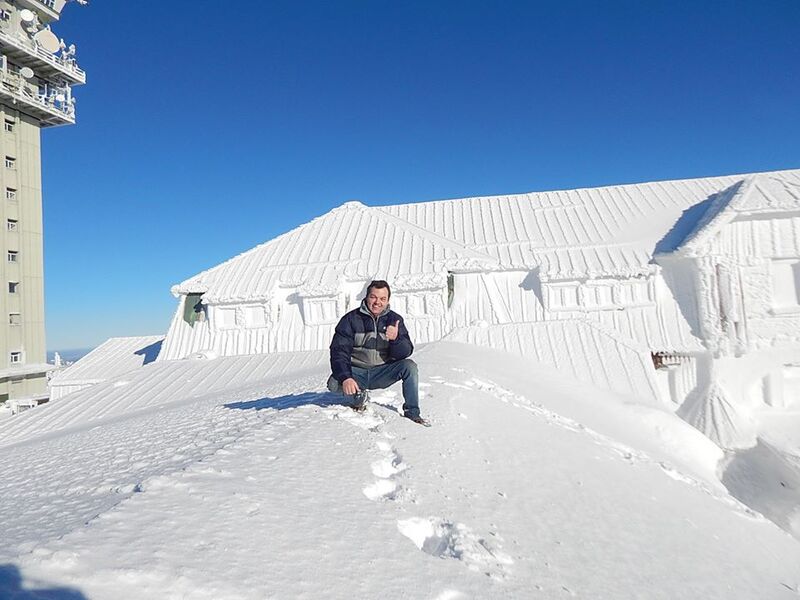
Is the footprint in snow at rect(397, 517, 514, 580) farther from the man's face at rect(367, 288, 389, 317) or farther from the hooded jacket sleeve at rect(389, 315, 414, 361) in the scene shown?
the man's face at rect(367, 288, 389, 317)

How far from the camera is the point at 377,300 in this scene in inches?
210

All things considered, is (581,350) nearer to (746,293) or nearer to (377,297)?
(746,293)

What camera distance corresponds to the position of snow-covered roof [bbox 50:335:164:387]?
20672 mm

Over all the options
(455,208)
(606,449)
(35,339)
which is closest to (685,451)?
(606,449)

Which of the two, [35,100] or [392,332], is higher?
[35,100]

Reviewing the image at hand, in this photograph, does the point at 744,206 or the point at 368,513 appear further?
the point at 744,206

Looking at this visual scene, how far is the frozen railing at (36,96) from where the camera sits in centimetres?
2411

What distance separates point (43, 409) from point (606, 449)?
13.5 metres

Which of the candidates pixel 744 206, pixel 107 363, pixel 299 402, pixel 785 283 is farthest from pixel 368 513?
pixel 107 363

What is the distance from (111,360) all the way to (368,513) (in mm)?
23177

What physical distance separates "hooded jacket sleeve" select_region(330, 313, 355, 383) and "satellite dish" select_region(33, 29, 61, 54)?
31.2 meters

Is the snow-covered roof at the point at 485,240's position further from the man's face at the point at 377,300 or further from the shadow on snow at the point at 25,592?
the shadow on snow at the point at 25,592

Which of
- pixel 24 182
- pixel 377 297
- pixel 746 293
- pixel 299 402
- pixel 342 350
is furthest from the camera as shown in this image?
pixel 24 182

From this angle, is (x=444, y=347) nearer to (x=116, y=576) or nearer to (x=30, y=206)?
(x=116, y=576)
